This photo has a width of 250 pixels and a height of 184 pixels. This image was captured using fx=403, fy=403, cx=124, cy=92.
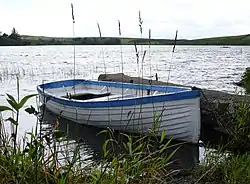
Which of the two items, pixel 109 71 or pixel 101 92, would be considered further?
pixel 109 71

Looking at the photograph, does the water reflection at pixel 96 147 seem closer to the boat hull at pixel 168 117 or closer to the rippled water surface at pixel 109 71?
the boat hull at pixel 168 117

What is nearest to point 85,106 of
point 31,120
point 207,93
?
point 31,120

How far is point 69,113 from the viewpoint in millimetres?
11242

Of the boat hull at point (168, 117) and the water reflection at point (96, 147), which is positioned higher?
the boat hull at point (168, 117)

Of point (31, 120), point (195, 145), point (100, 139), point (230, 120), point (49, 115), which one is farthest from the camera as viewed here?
point (49, 115)

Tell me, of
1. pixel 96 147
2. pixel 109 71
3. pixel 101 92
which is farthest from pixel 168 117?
pixel 109 71

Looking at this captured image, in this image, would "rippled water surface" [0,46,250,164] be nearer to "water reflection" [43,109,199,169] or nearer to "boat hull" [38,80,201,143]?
"boat hull" [38,80,201,143]

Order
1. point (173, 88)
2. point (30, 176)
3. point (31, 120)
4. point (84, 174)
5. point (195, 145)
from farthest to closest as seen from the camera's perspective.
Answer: point (31, 120)
point (173, 88)
point (195, 145)
point (84, 174)
point (30, 176)

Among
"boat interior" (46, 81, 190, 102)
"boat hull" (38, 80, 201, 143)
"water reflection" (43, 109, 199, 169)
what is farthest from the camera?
"boat interior" (46, 81, 190, 102)

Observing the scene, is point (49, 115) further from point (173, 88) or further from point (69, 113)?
point (173, 88)

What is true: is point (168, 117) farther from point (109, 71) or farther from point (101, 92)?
point (109, 71)

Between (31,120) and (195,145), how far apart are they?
209 inches

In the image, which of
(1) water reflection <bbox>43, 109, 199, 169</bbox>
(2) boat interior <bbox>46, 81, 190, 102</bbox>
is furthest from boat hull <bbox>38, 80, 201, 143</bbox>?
(2) boat interior <bbox>46, 81, 190, 102</bbox>

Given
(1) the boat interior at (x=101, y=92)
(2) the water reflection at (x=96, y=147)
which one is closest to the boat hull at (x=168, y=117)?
(2) the water reflection at (x=96, y=147)
